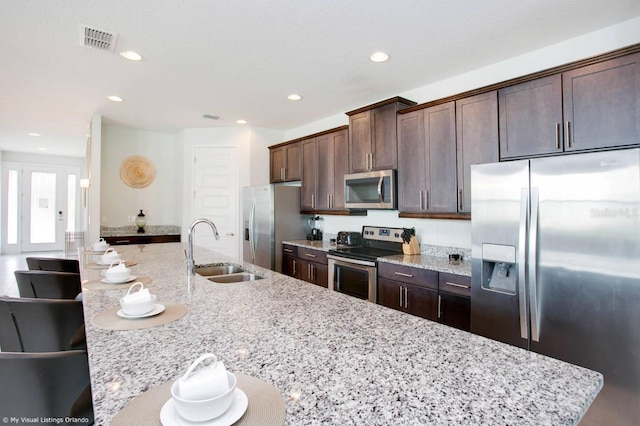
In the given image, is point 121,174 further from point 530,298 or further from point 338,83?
point 530,298

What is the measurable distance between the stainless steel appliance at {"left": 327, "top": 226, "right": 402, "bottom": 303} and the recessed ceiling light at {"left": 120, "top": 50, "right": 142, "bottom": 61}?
2497 millimetres

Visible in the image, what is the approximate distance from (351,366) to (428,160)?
248cm

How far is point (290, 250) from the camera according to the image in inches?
172

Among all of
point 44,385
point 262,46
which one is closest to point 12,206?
point 262,46

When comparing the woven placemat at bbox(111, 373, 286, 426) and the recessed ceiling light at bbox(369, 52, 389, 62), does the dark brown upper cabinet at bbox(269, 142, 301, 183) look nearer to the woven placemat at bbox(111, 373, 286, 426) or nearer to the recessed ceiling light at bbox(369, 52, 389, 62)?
the recessed ceiling light at bbox(369, 52, 389, 62)

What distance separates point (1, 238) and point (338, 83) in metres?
9.31

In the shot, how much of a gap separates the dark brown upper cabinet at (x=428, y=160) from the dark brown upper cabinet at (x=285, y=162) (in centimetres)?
186

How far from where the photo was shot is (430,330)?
47.2 inches

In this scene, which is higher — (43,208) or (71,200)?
(71,200)

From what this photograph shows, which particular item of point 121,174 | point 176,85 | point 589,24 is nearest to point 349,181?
point 176,85

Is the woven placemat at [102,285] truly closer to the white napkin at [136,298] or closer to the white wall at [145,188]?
the white napkin at [136,298]

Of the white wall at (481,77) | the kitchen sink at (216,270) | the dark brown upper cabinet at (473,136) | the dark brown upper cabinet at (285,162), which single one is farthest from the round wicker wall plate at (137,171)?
the dark brown upper cabinet at (473,136)

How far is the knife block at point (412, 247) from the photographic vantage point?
130 inches

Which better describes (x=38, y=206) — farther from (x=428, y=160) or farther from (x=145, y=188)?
(x=428, y=160)
